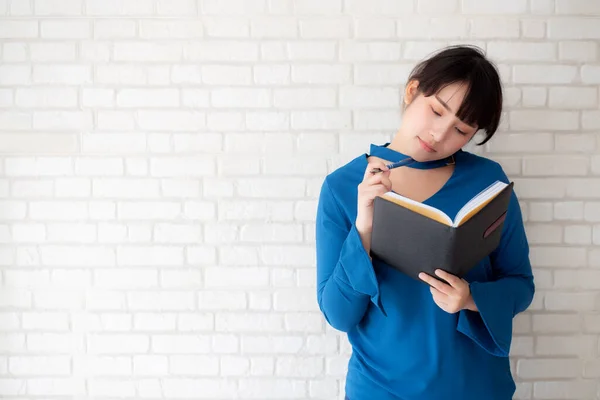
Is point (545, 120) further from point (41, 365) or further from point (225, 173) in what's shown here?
point (41, 365)

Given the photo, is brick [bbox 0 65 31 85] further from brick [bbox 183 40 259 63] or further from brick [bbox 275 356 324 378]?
brick [bbox 275 356 324 378]

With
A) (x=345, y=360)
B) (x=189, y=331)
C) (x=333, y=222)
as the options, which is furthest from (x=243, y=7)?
(x=345, y=360)

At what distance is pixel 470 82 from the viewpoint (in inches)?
53.3

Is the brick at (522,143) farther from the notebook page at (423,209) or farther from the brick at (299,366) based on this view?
the brick at (299,366)

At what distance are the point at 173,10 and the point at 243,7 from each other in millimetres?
237

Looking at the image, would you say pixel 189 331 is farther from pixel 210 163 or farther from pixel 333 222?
pixel 333 222

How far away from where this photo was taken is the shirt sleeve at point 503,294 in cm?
138

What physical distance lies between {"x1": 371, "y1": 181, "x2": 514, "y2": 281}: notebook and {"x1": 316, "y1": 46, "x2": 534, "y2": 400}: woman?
7 centimetres

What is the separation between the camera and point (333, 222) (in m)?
1.50

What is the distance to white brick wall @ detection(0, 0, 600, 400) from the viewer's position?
1.81 m

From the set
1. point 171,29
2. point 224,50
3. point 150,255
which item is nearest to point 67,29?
point 171,29

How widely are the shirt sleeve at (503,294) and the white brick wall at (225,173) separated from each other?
0.37m

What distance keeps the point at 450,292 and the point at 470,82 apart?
526mm

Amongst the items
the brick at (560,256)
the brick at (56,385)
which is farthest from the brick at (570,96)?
the brick at (56,385)
